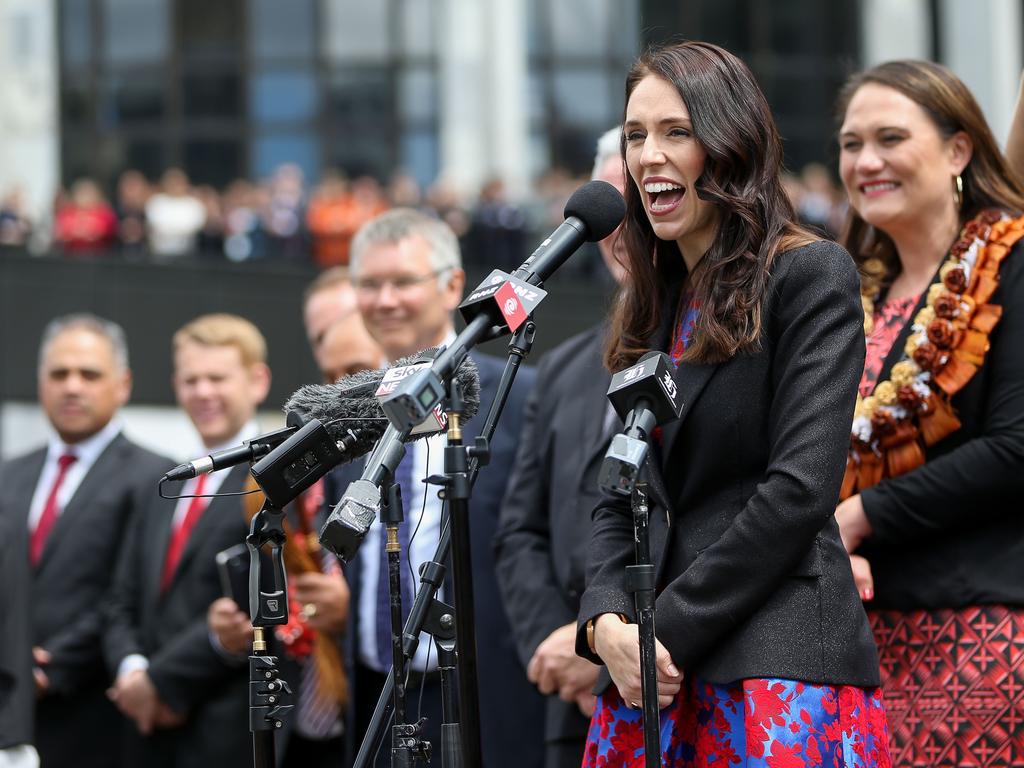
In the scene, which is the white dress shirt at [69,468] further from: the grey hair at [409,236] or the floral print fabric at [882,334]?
the floral print fabric at [882,334]

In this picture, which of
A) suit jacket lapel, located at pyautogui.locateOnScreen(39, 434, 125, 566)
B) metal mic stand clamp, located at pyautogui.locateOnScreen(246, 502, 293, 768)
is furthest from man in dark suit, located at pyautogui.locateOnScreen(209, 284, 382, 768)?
metal mic stand clamp, located at pyautogui.locateOnScreen(246, 502, 293, 768)

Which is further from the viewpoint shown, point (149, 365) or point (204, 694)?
point (149, 365)

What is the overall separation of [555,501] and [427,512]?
0.54 meters

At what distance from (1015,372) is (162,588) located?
3330 millimetres

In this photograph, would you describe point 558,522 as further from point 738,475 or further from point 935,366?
point 738,475

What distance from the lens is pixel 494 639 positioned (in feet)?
14.9

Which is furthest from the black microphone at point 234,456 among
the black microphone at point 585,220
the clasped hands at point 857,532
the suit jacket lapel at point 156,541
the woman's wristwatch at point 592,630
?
the suit jacket lapel at point 156,541

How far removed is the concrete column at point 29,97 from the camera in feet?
77.2

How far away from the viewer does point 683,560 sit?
2.93 meters

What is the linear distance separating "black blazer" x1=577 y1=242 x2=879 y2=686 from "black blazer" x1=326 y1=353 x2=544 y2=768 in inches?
60.5

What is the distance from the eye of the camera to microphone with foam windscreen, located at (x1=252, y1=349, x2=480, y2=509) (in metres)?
2.85

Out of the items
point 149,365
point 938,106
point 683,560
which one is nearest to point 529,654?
point 683,560

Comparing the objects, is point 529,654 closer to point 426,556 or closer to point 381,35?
point 426,556

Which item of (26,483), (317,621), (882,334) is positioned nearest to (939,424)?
(882,334)
